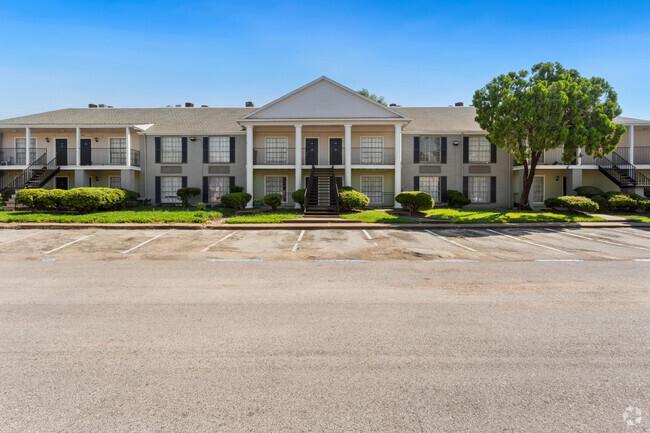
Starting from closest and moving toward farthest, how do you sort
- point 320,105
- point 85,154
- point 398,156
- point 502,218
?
point 502,218 < point 398,156 < point 320,105 < point 85,154

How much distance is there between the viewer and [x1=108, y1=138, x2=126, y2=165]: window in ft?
78.5

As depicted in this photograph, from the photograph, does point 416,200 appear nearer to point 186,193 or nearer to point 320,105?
point 320,105

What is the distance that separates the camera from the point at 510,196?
77.9ft

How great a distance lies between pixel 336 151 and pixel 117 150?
1472cm

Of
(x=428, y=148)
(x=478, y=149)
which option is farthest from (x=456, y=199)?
(x=478, y=149)

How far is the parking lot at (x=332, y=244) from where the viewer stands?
9.80 metres

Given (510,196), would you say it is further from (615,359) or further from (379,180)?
A: (615,359)

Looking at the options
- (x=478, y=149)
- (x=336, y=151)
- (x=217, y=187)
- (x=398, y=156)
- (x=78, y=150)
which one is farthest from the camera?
(x=217, y=187)

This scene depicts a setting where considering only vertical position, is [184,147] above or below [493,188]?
above

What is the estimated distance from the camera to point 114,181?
24641 mm

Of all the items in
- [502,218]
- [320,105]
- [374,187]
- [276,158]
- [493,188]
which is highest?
[320,105]

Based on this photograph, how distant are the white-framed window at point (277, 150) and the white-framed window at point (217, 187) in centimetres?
316

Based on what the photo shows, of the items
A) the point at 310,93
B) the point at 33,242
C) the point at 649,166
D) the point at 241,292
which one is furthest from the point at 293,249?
the point at 649,166

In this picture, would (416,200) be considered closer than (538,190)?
Yes
